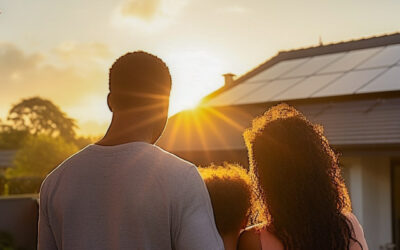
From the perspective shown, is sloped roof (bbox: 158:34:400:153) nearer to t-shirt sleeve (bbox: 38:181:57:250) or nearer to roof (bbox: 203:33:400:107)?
roof (bbox: 203:33:400:107)

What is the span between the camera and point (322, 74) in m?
14.4

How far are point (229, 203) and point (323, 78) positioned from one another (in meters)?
12.0

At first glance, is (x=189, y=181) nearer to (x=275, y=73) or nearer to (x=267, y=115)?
(x=267, y=115)

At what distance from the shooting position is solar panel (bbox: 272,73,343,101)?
1331 centimetres

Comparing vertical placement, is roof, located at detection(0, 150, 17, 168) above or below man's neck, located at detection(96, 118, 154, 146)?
above

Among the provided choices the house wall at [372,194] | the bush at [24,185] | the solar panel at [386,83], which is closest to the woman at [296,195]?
the house wall at [372,194]

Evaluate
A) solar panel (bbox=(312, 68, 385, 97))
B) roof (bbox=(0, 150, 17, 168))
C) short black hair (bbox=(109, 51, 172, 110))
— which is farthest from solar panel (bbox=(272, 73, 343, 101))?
roof (bbox=(0, 150, 17, 168))

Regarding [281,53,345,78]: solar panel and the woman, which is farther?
[281,53,345,78]: solar panel

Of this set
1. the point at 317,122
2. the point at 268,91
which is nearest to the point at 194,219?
the point at 317,122

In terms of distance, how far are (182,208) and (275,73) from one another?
1442cm

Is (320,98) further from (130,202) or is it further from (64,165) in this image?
(130,202)

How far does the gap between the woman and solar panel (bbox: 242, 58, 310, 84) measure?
13555mm

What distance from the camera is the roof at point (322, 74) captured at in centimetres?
1266

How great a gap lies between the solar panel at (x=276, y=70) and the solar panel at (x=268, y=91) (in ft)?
2.64
